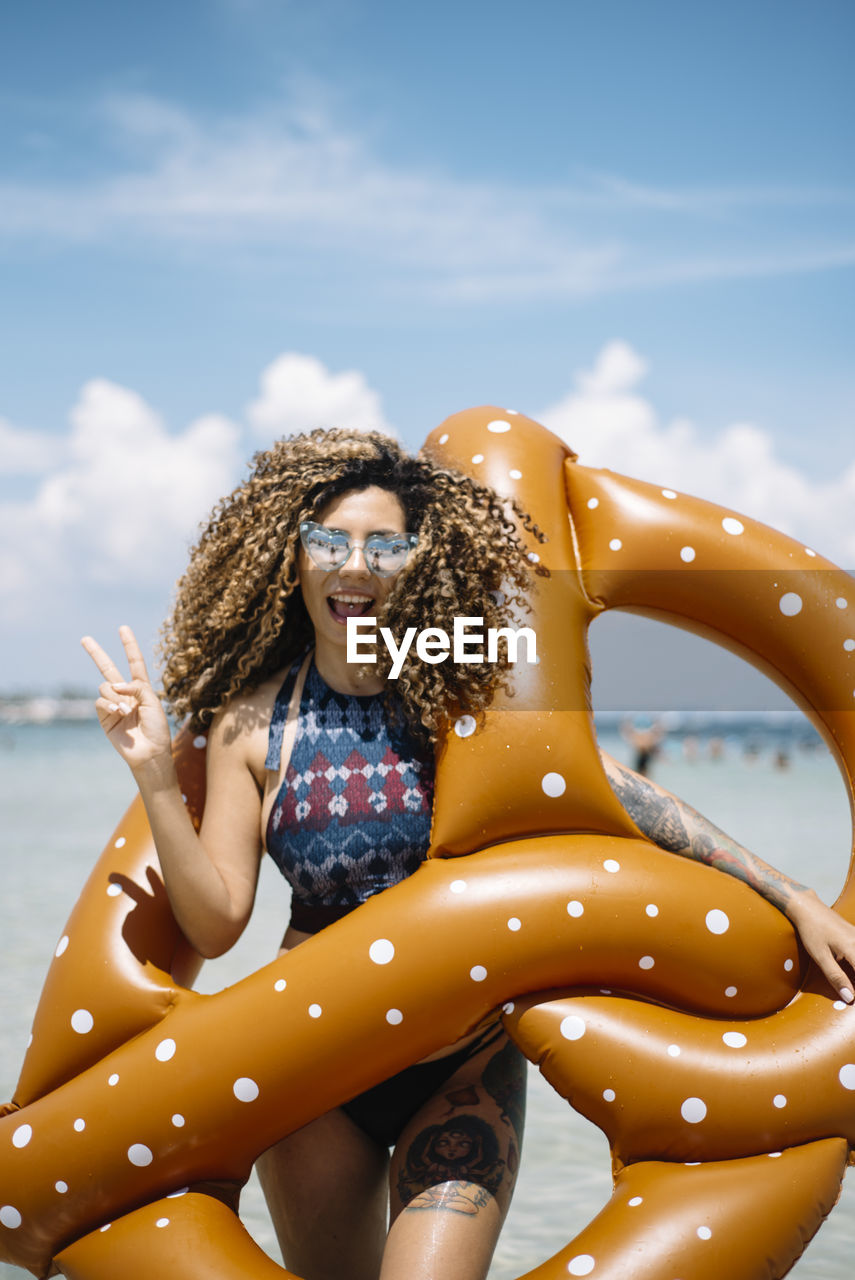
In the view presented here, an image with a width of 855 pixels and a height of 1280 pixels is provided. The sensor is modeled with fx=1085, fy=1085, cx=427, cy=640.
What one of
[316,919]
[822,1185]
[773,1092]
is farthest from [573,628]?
[822,1185]

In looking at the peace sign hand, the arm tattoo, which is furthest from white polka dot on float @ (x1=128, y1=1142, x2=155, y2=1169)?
the arm tattoo

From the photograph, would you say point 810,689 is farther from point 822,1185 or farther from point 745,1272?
point 745,1272

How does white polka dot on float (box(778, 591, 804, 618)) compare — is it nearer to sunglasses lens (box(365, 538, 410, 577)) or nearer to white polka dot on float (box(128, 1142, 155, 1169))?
sunglasses lens (box(365, 538, 410, 577))

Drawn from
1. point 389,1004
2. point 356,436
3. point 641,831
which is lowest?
point 389,1004

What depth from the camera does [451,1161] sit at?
187cm

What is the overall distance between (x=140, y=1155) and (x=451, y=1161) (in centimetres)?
55

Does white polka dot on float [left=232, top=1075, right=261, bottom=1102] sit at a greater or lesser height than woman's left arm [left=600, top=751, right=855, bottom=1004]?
lesser

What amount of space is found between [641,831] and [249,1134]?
3.00ft

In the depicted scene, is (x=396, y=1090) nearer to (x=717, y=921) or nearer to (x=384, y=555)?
(x=717, y=921)

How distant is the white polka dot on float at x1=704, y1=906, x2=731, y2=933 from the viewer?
6.50ft

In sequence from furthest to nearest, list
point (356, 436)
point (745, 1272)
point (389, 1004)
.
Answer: point (356, 436) < point (389, 1004) < point (745, 1272)

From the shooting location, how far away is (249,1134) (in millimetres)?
1923

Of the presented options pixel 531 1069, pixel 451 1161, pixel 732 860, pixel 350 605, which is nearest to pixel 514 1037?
pixel 451 1161

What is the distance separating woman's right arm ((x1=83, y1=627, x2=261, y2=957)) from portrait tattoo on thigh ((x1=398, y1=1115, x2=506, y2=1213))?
0.52 metres
